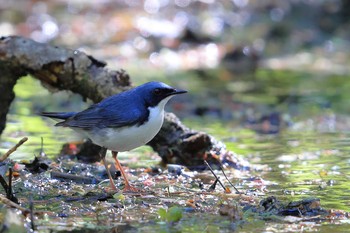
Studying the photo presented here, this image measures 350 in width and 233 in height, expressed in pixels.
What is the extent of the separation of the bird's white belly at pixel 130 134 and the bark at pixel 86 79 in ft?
5.23

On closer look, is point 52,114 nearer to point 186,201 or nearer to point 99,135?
point 99,135

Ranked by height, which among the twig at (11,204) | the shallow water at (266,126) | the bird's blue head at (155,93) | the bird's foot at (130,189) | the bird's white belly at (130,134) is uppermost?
the bird's blue head at (155,93)

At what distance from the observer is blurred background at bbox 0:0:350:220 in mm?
9320

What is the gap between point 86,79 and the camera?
8.49 meters

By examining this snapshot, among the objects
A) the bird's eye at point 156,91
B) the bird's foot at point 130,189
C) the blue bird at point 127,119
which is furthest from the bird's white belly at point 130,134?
the bird's foot at point 130,189

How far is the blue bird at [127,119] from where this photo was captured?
6699 millimetres

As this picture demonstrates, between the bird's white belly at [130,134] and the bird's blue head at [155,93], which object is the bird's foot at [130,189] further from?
the bird's blue head at [155,93]

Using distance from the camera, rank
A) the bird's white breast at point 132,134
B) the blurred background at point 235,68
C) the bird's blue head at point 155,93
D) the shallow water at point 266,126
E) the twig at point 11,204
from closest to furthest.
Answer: the twig at point 11,204 < the bird's white breast at point 132,134 < the bird's blue head at point 155,93 < the shallow water at point 266,126 < the blurred background at point 235,68

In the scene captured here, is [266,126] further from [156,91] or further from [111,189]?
[111,189]

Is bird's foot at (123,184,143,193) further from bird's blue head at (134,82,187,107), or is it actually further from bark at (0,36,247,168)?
bark at (0,36,247,168)

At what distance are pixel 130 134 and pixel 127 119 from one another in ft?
0.41

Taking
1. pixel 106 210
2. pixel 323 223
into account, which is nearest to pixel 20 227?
pixel 106 210

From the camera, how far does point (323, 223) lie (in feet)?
19.1

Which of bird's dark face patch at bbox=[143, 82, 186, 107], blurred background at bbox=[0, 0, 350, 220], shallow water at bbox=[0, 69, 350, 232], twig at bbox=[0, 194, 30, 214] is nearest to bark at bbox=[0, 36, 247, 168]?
shallow water at bbox=[0, 69, 350, 232]
